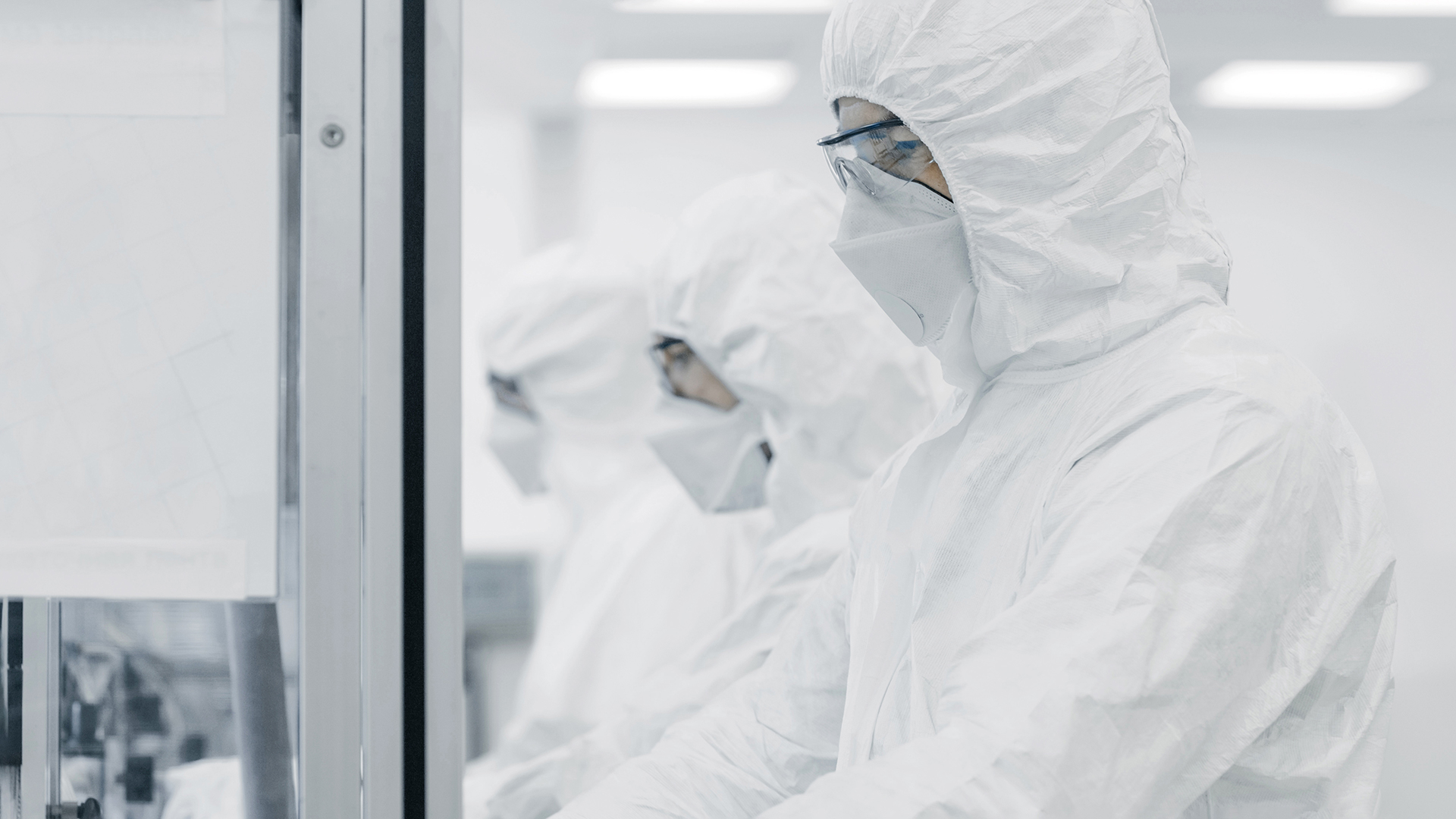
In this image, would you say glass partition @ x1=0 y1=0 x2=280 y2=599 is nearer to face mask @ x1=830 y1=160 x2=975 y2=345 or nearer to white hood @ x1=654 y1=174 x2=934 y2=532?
face mask @ x1=830 y1=160 x2=975 y2=345

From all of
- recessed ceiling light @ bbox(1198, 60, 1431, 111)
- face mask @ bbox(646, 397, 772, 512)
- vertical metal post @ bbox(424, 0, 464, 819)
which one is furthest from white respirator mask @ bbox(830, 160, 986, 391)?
recessed ceiling light @ bbox(1198, 60, 1431, 111)

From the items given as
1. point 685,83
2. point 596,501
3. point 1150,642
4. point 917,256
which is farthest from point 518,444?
point 1150,642

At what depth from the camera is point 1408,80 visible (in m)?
2.04

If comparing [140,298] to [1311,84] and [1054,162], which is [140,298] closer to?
[1054,162]

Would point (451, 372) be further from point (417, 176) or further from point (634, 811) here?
point (634, 811)

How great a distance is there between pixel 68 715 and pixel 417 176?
386 mm

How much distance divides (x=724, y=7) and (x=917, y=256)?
203cm

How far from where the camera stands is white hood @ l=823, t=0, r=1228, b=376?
2.51 ft

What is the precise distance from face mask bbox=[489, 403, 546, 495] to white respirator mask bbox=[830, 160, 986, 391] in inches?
76.3

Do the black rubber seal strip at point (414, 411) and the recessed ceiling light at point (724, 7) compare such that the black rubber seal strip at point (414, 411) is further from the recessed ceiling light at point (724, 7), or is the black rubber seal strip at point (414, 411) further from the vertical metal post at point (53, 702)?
the recessed ceiling light at point (724, 7)

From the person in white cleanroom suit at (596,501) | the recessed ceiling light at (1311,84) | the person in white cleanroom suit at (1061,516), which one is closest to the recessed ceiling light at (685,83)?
the person in white cleanroom suit at (596,501)

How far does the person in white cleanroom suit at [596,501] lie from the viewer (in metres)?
2.07

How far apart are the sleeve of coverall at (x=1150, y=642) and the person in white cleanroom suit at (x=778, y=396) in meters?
0.91

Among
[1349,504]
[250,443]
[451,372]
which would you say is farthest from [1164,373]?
[250,443]
